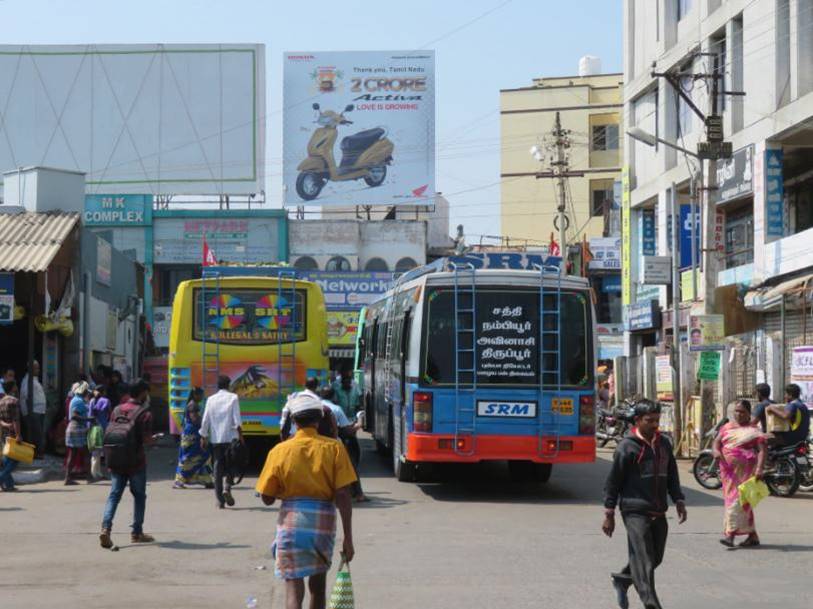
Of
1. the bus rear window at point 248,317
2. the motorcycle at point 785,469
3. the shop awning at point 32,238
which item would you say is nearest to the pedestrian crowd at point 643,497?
the motorcycle at point 785,469

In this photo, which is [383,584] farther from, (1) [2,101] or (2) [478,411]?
(1) [2,101]

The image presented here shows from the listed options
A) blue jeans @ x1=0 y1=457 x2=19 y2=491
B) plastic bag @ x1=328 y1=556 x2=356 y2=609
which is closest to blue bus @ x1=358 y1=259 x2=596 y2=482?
blue jeans @ x1=0 y1=457 x2=19 y2=491

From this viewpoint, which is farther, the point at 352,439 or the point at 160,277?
the point at 160,277

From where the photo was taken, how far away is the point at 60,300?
77.7ft

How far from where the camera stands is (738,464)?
13047 mm

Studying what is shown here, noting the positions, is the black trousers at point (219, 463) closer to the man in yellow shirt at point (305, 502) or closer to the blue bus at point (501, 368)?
the blue bus at point (501, 368)

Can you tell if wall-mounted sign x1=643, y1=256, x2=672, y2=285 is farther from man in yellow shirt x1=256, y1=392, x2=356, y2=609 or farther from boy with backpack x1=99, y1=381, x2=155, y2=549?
man in yellow shirt x1=256, y1=392, x2=356, y2=609

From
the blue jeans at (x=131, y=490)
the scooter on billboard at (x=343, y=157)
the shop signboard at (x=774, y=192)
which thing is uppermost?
the scooter on billboard at (x=343, y=157)

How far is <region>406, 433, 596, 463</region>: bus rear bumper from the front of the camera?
16.2 meters

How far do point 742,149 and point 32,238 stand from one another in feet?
56.3

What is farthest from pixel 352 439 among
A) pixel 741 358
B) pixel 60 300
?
pixel 741 358

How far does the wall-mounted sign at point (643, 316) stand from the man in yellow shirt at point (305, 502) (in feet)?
100

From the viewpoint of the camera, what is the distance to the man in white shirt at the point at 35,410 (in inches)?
826

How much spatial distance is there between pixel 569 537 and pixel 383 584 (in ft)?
11.4
